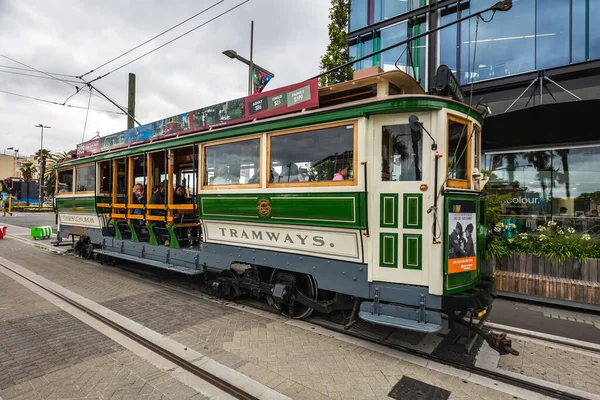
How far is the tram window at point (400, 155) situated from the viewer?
399 cm

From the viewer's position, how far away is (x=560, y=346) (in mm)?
4340

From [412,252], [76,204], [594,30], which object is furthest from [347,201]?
[594,30]

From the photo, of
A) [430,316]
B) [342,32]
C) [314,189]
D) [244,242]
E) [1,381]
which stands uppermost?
[342,32]

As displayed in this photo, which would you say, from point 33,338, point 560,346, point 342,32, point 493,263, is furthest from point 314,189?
point 342,32

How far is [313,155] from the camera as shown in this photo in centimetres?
463

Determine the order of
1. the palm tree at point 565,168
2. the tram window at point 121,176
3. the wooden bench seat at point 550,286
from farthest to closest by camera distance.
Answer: the palm tree at point 565,168 < the tram window at point 121,176 < the wooden bench seat at point 550,286

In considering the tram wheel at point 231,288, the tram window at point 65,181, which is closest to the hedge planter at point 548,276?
the tram wheel at point 231,288

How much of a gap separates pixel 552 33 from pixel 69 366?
14.0m

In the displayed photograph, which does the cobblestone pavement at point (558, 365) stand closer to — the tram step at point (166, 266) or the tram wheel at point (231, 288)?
the tram wheel at point (231, 288)

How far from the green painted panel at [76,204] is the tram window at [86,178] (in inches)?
10.4

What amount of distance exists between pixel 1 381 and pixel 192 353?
183cm

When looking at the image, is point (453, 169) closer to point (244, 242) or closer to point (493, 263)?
point (244, 242)

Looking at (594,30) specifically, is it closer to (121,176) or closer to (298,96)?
(298,96)

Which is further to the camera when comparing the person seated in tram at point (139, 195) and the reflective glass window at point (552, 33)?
the reflective glass window at point (552, 33)
